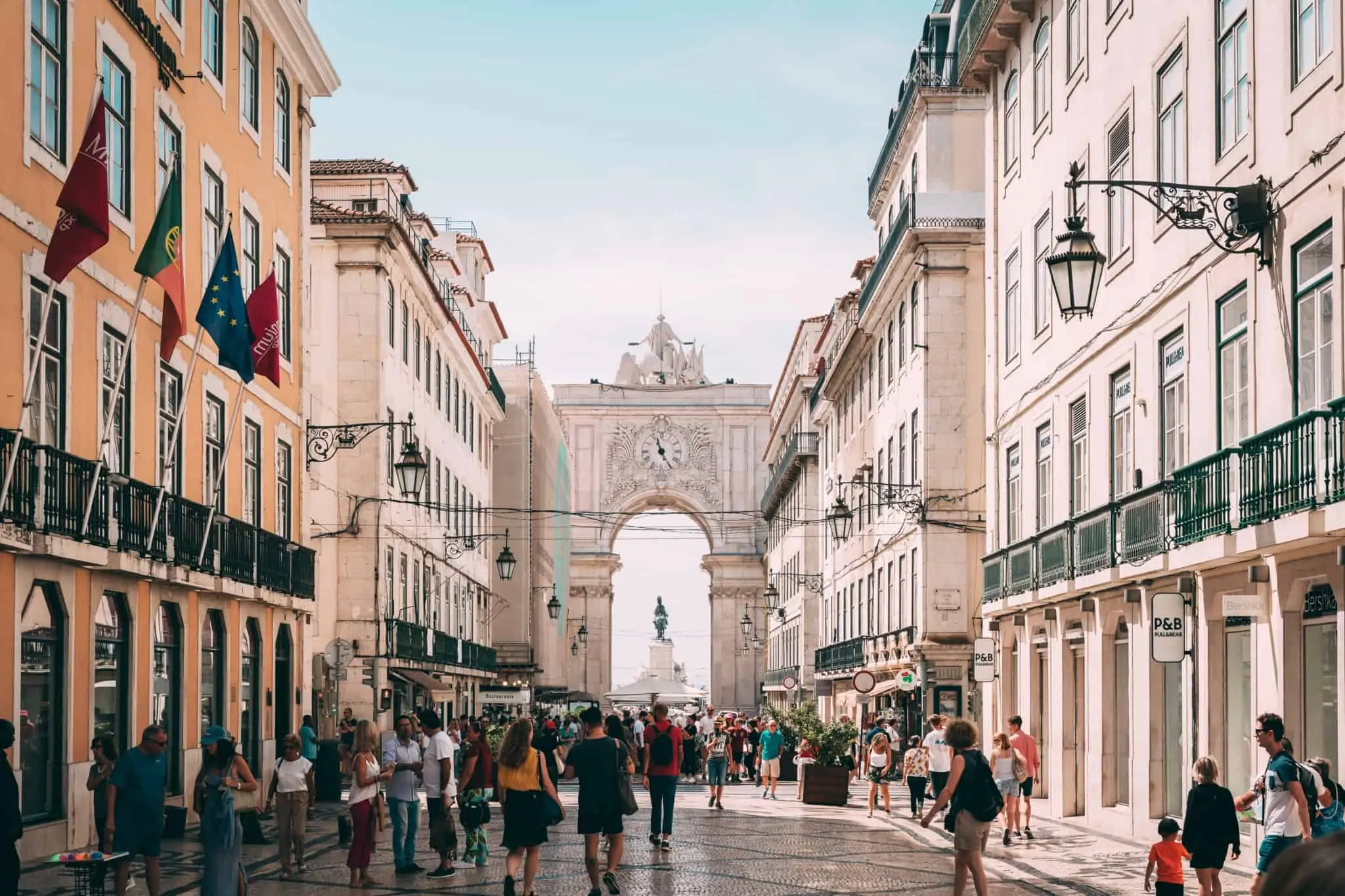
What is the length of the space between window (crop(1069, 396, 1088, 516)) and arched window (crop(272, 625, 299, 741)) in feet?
40.6

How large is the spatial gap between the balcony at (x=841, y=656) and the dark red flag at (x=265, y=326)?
27155 mm

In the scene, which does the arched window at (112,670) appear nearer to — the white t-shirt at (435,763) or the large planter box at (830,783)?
the white t-shirt at (435,763)

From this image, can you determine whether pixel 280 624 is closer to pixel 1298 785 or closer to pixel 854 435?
pixel 1298 785

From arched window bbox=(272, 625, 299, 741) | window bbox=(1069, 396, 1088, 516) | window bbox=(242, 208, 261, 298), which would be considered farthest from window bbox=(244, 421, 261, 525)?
window bbox=(1069, 396, 1088, 516)

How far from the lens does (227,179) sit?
25.1 metres

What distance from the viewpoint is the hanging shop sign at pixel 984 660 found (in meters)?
27.0

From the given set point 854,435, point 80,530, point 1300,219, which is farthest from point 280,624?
point 854,435

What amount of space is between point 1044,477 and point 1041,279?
9.08ft

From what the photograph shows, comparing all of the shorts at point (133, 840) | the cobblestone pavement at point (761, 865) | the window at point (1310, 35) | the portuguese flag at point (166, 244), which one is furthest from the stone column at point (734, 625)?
the shorts at point (133, 840)

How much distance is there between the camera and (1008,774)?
20.2 metres

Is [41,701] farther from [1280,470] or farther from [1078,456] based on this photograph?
[1078,456]

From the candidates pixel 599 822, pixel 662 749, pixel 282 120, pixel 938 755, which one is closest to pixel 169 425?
pixel 662 749

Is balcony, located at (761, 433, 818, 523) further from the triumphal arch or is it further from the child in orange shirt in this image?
the child in orange shirt

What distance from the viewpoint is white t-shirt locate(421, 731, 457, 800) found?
1712cm
